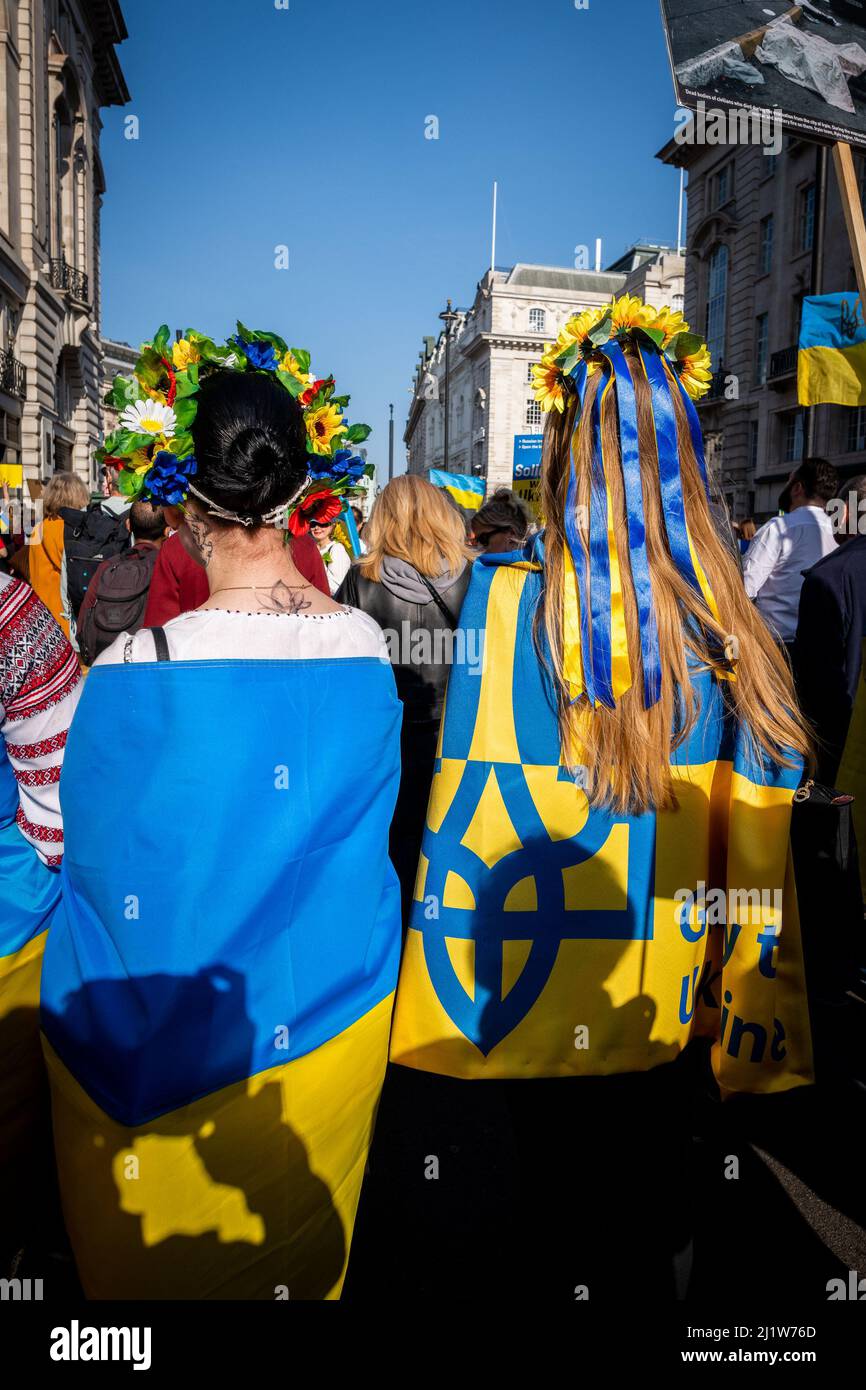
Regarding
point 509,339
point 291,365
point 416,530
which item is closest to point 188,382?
point 291,365

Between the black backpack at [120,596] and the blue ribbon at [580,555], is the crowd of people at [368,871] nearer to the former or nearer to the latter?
the blue ribbon at [580,555]

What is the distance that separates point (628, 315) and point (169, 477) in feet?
3.55

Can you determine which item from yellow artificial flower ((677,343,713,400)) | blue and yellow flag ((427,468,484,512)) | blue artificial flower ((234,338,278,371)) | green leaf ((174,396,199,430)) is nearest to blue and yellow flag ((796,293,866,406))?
blue and yellow flag ((427,468,484,512))

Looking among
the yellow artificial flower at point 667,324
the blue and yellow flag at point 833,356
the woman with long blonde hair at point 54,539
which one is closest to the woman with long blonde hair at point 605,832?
the yellow artificial flower at point 667,324

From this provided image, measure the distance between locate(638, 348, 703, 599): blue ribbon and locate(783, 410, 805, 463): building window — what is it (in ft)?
92.2

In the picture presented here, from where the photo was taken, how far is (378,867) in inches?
69.7

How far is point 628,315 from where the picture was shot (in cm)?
196

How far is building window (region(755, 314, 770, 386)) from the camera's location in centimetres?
2952

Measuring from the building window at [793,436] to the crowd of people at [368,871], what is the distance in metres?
28.3
